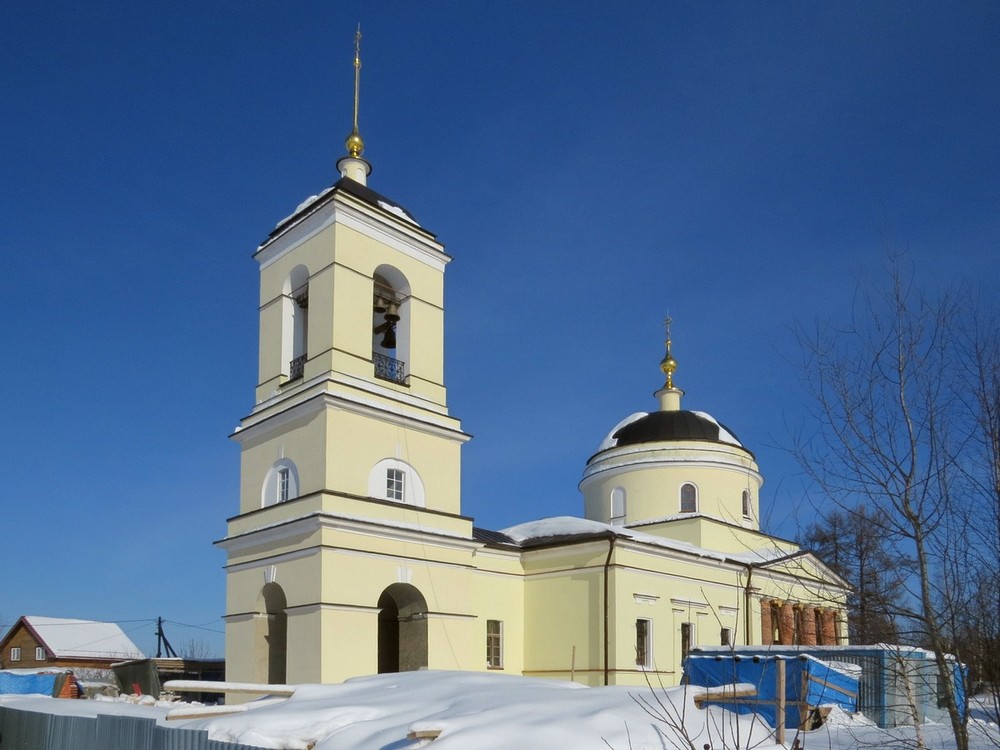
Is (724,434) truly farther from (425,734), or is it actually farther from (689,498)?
(425,734)

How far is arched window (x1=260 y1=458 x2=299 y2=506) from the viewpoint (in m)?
19.9

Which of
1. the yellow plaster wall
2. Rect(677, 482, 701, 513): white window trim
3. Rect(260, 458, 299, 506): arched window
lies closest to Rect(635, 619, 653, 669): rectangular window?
the yellow plaster wall

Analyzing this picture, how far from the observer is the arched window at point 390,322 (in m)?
21.2

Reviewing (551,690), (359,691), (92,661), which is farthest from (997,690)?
(92,661)

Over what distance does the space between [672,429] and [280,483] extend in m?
15.8

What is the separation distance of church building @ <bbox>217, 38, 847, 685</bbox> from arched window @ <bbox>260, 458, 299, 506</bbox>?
0.16 feet

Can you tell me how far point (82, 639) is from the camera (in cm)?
4941

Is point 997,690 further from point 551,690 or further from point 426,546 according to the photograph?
point 426,546

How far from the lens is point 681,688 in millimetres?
7809

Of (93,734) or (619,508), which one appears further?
(619,508)

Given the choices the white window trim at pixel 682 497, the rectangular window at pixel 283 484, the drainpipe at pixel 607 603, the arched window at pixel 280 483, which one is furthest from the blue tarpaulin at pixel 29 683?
the white window trim at pixel 682 497

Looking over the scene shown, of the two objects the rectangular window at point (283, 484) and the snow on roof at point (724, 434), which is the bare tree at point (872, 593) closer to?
the rectangular window at point (283, 484)

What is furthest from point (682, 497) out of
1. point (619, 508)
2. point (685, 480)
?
point (619, 508)

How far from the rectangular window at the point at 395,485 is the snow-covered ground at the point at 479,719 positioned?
10.4m
